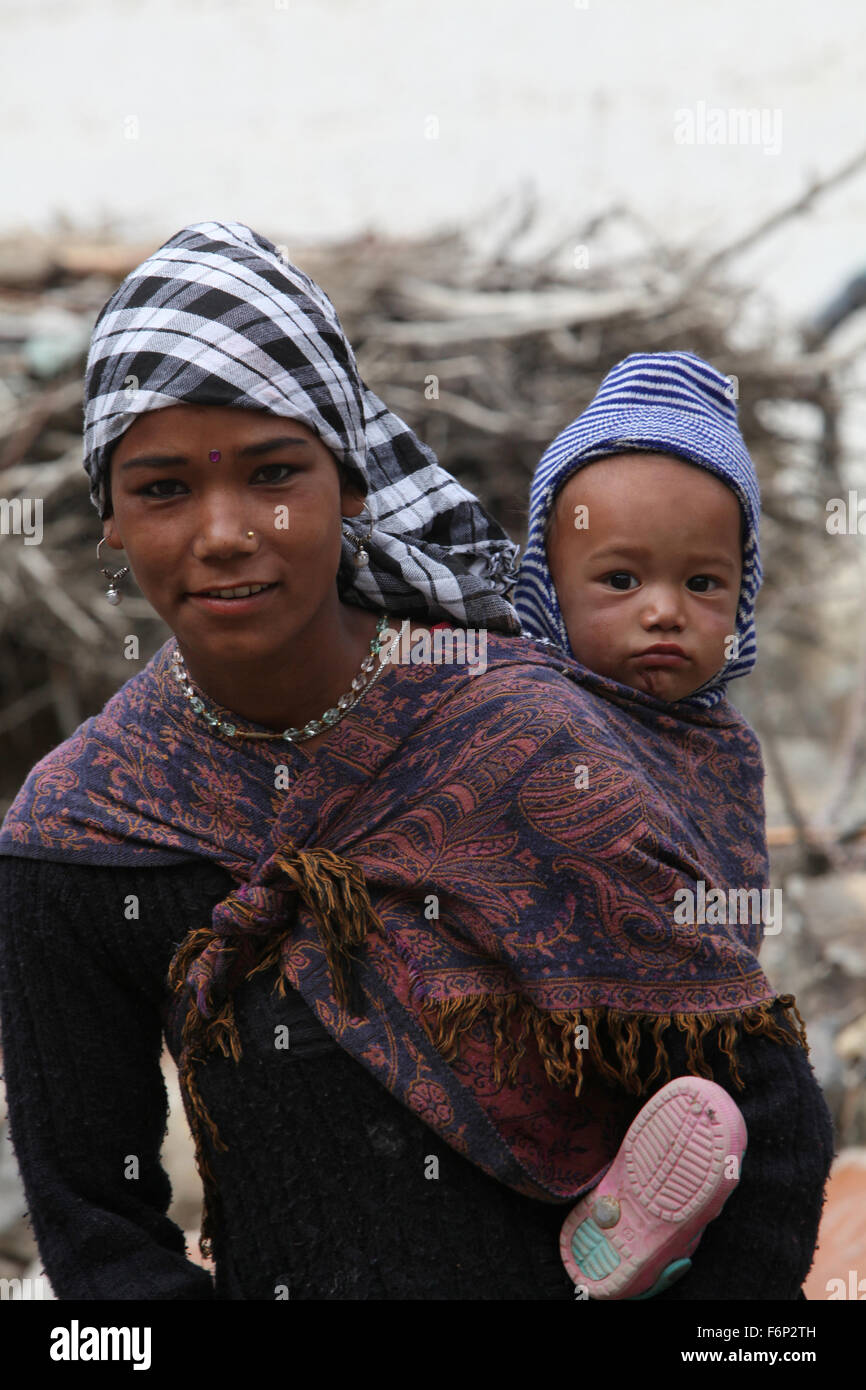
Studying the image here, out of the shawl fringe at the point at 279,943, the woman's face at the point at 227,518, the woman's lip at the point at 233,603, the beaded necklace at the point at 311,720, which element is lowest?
the shawl fringe at the point at 279,943

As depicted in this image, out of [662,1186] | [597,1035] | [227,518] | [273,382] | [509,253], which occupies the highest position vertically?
[509,253]

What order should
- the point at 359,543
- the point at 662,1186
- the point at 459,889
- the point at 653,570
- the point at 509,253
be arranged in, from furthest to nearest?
the point at 509,253, the point at 653,570, the point at 359,543, the point at 459,889, the point at 662,1186

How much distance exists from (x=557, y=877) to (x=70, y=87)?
1150 centimetres

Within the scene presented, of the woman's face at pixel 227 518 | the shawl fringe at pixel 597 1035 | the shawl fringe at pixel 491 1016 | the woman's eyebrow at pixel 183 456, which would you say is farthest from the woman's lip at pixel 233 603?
the shawl fringe at pixel 597 1035

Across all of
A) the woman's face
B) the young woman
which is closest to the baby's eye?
the young woman

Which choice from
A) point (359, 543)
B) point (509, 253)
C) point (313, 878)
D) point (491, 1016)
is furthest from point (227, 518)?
point (509, 253)

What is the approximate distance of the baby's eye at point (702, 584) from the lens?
1790 millimetres

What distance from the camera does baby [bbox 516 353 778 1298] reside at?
1.74 metres

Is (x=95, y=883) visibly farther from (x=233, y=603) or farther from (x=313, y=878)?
(x=233, y=603)

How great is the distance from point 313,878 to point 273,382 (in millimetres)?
549

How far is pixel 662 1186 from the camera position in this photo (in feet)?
4.68

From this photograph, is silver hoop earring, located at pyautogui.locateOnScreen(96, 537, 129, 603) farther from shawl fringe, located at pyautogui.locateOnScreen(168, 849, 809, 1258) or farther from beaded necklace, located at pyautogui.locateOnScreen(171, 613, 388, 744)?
shawl fringe, located at pyautogui.locateOnScreen(168, 849, 809, 1258)

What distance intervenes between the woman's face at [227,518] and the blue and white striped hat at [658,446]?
0.44m

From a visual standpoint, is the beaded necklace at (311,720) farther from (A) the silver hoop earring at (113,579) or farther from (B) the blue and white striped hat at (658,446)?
(B) the blue and white striped hat at (658,446)
